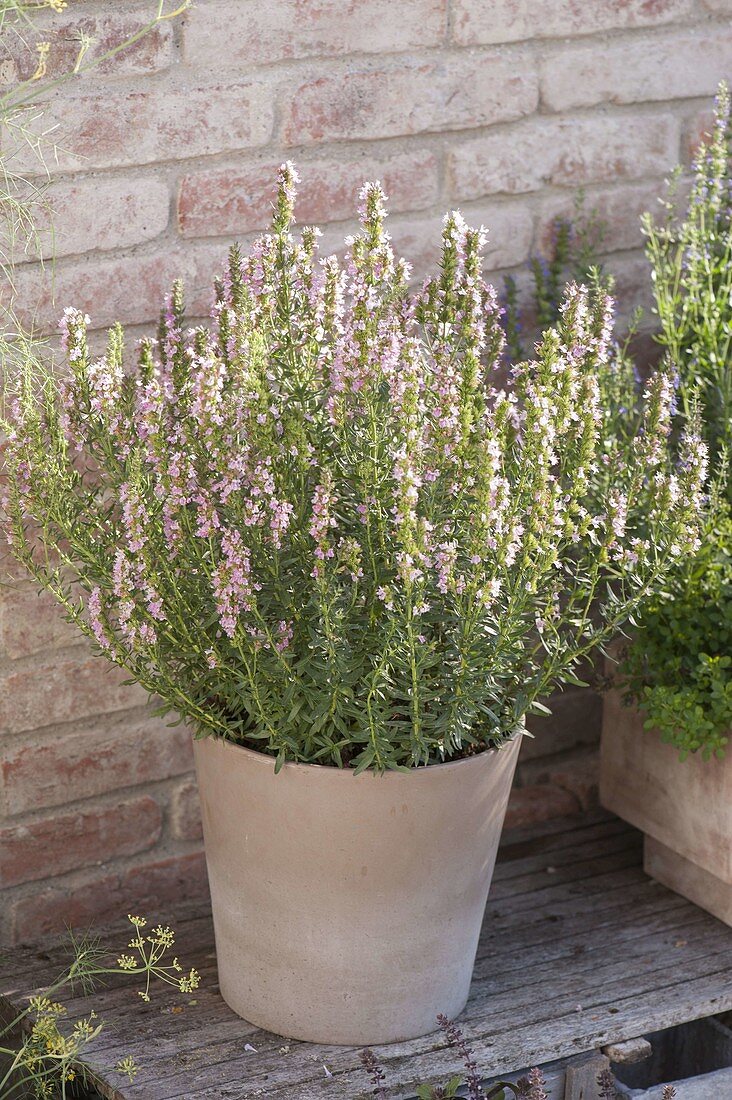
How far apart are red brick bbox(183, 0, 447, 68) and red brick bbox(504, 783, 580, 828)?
→ 1.26 metres

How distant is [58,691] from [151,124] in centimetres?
82

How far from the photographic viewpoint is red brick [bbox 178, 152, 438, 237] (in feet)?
6.95

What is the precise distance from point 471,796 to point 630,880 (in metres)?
0.67

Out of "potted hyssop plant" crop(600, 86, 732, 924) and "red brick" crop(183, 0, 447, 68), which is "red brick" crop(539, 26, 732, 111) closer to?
"potted hyssop plant" crop(600, 86, 732, 924)

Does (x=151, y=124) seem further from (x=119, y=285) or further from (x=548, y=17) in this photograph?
(x=548, y=17)

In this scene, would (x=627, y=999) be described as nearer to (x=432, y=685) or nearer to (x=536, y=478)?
(x=432, y=685)

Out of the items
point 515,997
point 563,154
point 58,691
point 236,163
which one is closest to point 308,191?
point 236,163

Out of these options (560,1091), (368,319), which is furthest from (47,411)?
(560,1091)

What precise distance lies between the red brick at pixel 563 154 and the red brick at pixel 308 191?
0.22 feet

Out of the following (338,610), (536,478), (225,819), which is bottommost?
(225,819)

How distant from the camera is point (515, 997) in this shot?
2035 millimetres

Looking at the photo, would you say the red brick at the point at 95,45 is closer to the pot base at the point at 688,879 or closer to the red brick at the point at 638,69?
the red brick at the point at 638,69

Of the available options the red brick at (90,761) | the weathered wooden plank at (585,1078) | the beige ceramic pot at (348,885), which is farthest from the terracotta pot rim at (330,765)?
the weathered wooden plank at (585,1078)

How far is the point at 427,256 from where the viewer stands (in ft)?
7.53
